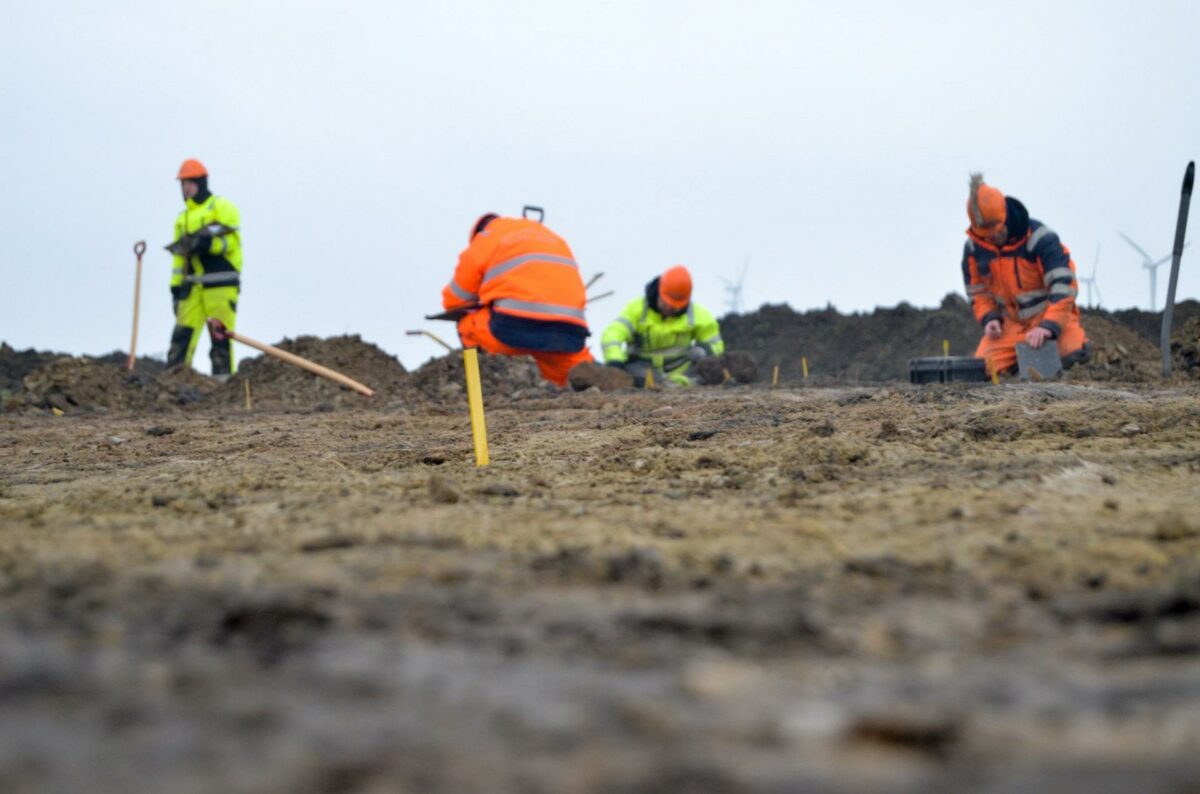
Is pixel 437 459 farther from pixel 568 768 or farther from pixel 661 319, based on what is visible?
pixel 661 319

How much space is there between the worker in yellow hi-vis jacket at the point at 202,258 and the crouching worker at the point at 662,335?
397 centimetres

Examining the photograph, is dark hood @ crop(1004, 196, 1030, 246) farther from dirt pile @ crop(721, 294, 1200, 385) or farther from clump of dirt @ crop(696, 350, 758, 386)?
dirt pile @ crop(721, 294, 1200, 385)

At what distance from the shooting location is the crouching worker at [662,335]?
11.5m

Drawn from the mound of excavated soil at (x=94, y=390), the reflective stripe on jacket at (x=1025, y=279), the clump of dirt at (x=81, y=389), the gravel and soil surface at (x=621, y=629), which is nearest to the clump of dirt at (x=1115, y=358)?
the reflective stripe on jacket at (x=1025, y=279)

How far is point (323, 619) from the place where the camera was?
5.39ft

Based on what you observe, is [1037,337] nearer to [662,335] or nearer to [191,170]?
[662,335]

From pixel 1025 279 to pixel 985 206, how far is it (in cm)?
89

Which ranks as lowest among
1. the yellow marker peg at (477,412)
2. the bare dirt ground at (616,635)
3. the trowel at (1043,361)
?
the bare dirt ground at (616,635)

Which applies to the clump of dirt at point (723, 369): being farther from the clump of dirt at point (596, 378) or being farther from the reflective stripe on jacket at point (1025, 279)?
the reflective stripe on jacket at point (1025, 279)

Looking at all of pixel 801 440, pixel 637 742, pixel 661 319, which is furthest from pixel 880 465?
pixel 661 319

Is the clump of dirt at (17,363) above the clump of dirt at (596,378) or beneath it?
above

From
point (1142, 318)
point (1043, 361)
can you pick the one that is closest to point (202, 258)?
point (1043, 361)

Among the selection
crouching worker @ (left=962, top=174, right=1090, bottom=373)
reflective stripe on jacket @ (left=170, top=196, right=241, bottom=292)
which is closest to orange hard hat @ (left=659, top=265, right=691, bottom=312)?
crouching worker @ (left=962, top=174, right=1090, bottom=373)

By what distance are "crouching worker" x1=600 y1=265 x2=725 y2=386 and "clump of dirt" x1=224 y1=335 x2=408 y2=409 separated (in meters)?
2.31
